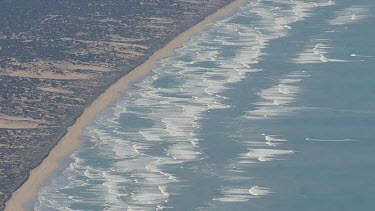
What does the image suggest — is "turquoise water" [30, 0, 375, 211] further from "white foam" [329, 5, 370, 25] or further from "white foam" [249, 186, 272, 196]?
"white foam" [329, 5, 370, 25]

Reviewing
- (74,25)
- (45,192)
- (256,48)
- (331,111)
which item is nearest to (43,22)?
(74,25)

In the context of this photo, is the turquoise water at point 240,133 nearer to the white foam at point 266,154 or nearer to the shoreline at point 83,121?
the white foam at point 266,154

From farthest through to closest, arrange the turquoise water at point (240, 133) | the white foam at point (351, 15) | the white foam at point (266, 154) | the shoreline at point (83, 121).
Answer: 1. the white foam at point (351, 15)
2. the white foam at point (266, 154)
3. the shoreline at point (83, 121)
4. the turquoise water at point (240, 133)

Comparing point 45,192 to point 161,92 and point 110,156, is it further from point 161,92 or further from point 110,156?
point 161,92

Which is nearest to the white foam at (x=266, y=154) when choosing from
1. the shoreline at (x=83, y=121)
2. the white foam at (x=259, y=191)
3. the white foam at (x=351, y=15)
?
the white foam at (x=259, y=191)

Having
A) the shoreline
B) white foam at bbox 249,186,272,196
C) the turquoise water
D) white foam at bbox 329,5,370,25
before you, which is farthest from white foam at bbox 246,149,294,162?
white foam at bbox 329,5,370,25

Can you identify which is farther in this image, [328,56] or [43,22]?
[43,22]

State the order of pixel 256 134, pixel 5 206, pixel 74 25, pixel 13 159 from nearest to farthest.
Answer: pixel 5 206 < pixel 13 159 < pixel 256 134 < pixel 74 25
